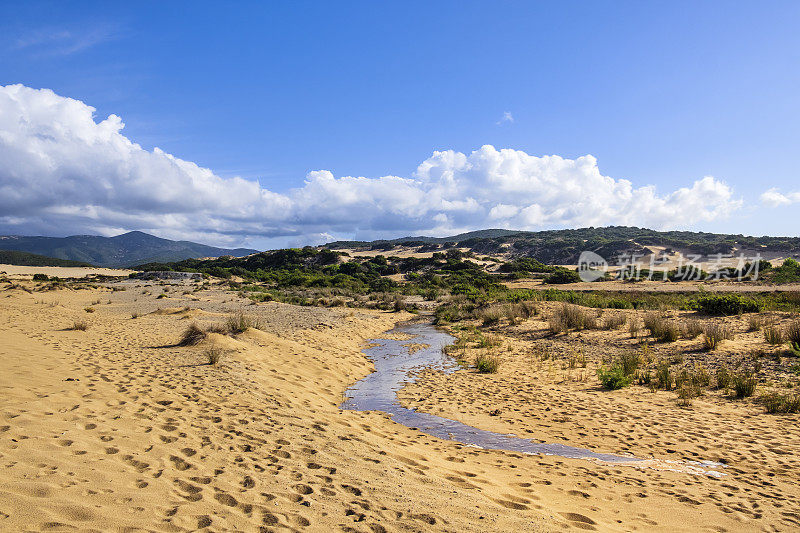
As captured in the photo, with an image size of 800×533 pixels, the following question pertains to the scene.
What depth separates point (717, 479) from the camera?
5238 mm

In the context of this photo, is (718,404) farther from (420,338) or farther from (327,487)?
(420,338)

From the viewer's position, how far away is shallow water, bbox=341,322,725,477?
5895 millimetres

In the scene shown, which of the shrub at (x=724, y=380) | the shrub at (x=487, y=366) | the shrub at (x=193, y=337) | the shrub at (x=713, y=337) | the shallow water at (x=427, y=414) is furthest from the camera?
the shrub at (x=713, y=337)

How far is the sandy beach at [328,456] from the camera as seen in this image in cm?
375

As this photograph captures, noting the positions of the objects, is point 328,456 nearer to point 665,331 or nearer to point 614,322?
point 665,331

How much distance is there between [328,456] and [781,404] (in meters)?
8.73

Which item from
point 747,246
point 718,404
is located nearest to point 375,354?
point 718,404

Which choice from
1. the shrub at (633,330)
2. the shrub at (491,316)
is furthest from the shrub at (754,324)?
the shrub at (491,316)

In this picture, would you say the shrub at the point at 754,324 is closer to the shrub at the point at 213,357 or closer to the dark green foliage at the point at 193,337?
the shrub at the point at 213,357

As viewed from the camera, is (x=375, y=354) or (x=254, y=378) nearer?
(x=254, y=378)

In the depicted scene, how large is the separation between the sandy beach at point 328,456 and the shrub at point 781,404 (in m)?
0.28

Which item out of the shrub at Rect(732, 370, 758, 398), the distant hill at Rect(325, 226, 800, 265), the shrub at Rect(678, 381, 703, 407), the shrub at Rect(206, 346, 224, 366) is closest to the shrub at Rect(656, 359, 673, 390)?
the shrub at Rect(678, 381, 703, 407)

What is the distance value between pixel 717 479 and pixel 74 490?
7.50 m

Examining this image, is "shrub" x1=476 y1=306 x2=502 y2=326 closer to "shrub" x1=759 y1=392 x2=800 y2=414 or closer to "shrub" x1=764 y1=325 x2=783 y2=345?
"shrub" x1=764 y1=325 x2=783 y2=345
